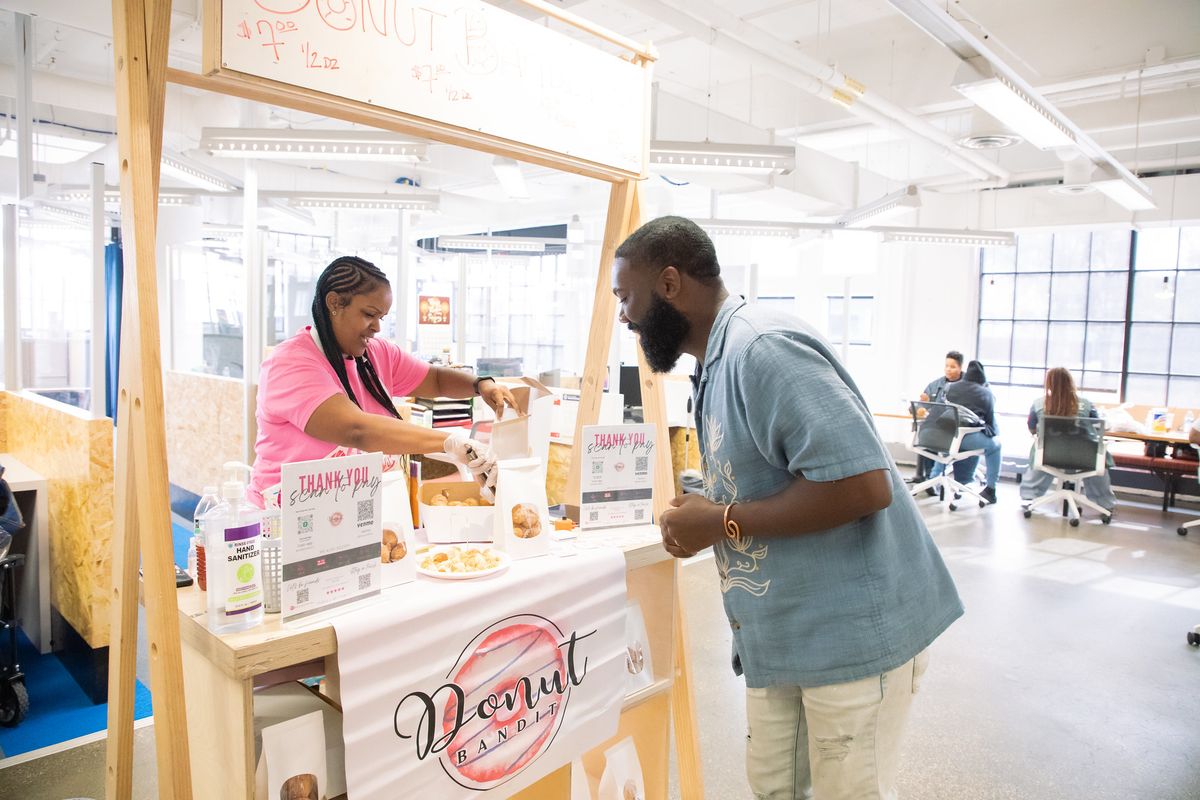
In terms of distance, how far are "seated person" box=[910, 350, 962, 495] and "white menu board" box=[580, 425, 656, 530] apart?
634cm

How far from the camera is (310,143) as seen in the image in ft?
13.0

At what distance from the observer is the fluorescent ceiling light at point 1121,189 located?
19.6 feet

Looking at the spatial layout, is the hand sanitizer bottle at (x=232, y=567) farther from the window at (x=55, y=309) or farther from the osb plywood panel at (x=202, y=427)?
the window at (x=55, y=309)

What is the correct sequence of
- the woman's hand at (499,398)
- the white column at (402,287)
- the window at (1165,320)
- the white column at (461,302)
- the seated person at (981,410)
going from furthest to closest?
the window at (1165,320) → the white column at (402,287) → the seated person at (981,410) → the white column at (461,302) → the woman's hand at (499,398)

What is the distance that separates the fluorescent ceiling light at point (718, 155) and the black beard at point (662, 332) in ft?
10.6

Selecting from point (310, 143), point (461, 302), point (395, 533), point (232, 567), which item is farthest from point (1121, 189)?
point (232, 567)

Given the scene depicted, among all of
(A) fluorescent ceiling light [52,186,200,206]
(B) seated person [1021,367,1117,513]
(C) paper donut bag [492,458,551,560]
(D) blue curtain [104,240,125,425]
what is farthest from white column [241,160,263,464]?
(B) seated person [1021,367,1117,513]

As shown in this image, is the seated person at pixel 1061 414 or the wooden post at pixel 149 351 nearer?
the wooden post at pixel 149 351

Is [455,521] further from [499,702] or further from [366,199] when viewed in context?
[366,199]

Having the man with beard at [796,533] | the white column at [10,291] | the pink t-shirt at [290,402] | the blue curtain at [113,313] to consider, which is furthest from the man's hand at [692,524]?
the blue curtain at [113,313]

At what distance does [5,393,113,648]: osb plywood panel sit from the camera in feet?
10.2

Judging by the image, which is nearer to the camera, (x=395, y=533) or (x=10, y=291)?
(x=395, y=533)

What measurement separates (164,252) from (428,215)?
4438 mm

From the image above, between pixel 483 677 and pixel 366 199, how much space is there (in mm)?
5154
